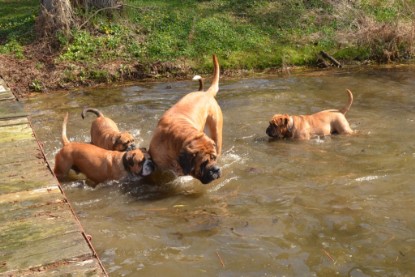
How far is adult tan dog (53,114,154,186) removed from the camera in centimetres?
639

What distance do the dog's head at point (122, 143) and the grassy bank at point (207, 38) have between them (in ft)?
17.5

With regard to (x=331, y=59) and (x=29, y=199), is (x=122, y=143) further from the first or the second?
(x=331, y=59)

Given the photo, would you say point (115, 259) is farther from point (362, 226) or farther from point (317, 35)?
point (317, 35)

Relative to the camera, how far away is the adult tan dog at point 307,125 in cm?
851

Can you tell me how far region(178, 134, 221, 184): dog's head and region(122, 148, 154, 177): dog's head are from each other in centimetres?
50

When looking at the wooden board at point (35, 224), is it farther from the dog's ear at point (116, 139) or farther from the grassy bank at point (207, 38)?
the grassy bank at point (207, 38)

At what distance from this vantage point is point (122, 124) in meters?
9.45

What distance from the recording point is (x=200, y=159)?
595cm

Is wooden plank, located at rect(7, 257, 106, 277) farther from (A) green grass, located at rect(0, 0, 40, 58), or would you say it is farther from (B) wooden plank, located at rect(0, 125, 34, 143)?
(A) green grass, located at rect(0, 0, 40, 58)

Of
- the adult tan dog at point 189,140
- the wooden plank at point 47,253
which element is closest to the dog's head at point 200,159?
the adult tan dog at point 189,140

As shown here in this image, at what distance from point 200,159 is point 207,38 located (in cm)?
903

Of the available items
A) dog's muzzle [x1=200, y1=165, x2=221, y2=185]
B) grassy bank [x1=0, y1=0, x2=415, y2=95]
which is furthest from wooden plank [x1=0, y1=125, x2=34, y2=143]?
grassy bank [x1=0, y1=0, x2=415, y2=95]

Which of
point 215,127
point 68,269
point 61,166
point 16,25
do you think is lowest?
point 61,166

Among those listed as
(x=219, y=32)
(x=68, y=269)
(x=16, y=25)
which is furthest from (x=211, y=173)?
(x=16, y=25)
